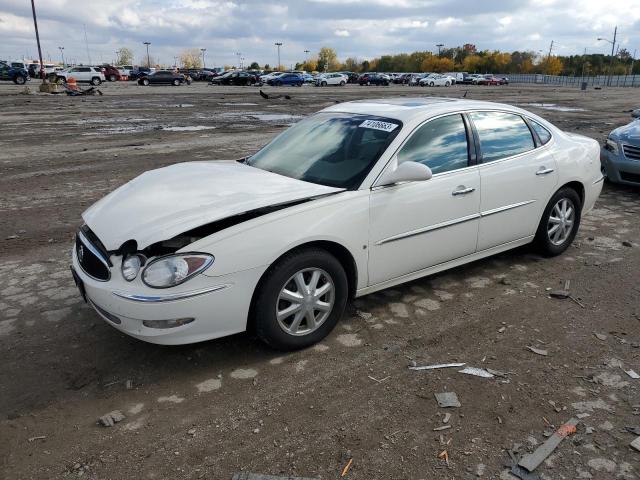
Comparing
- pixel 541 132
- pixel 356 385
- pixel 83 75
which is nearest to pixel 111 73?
pixel 83 75

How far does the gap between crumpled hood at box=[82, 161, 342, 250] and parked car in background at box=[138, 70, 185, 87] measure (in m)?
50.5

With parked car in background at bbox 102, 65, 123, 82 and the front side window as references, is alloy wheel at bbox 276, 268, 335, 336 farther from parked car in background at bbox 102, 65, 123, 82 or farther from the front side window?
parked car in background at bbox 102, 65, 123, 82

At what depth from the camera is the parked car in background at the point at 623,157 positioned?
320 inches

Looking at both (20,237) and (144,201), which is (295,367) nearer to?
(144,201)

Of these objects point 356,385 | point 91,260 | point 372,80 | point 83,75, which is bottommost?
point 356,385

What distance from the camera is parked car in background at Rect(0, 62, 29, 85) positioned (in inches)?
1764

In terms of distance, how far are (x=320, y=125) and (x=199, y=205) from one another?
5.41 feet

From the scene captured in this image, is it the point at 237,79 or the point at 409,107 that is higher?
the point at 237,79

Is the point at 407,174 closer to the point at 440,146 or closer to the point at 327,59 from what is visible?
the point at 440,146

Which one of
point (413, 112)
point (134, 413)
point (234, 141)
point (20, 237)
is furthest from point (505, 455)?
point (234, 141)

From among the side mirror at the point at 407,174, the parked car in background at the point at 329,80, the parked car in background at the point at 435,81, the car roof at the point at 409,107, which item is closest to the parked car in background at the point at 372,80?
the parked car in background at the point at 435,81

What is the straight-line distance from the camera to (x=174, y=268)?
3.05 meters

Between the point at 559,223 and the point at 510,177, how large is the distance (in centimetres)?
109

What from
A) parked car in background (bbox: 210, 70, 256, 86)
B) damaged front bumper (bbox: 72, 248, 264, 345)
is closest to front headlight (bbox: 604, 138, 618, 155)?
damaged front bumper (bbox: 72, 248, 264, 345)
